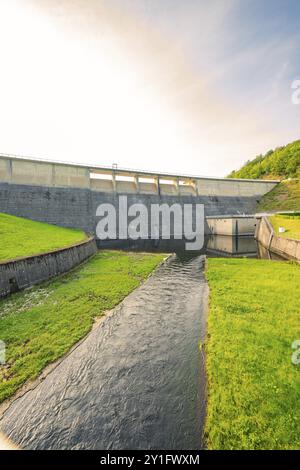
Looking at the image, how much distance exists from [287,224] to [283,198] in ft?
137

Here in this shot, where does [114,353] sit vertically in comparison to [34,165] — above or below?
below

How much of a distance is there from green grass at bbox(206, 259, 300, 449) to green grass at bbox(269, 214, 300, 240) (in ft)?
54.9

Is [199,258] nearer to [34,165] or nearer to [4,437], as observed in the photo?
[4,437]

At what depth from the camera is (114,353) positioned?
25.0ft

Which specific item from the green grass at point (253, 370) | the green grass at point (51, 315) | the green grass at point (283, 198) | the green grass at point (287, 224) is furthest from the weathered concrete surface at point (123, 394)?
the green grass at point (283, 198)

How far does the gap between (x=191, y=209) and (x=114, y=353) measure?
51.7 m

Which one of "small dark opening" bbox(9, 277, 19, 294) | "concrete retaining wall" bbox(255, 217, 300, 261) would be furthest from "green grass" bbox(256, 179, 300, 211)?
"small dark opening" bbox(9, 277, 19, 294)

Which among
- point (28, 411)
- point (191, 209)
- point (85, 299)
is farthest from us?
point (191, 209)

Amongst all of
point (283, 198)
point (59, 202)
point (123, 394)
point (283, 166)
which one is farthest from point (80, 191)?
point (283, 166)

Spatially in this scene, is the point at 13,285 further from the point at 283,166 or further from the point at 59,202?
the point at 283,166

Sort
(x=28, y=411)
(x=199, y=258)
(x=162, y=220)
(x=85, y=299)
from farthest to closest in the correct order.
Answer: (x=162, y=220)
(x=199, y=258)
(x=85, y=299)
(x=28, y=411)

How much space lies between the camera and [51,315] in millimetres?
9898
